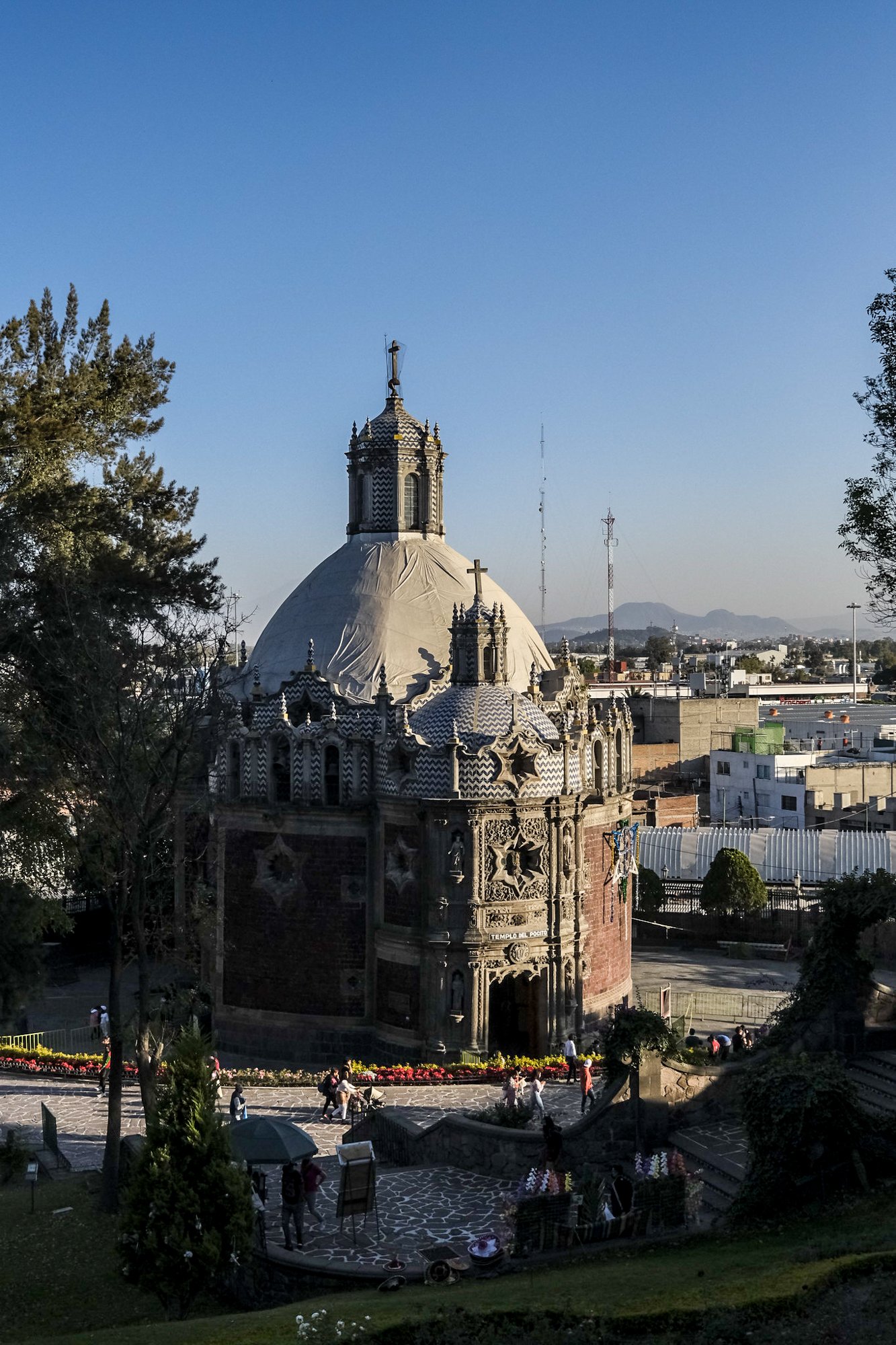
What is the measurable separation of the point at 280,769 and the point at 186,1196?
19.7m

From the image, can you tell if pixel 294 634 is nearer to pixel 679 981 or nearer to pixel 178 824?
pixel 178 824

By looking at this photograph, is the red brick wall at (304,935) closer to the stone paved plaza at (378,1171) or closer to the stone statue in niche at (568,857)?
the stone paved plaza at (378,1171)

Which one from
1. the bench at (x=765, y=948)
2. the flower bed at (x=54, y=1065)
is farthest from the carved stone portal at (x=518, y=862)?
the bench at (x=765, y=948)

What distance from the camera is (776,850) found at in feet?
175

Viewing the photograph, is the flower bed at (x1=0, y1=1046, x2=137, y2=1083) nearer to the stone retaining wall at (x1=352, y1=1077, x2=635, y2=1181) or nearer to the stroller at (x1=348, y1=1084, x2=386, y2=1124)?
the stroller at (x1=348, y1=1084, x2=386, y2=1124)

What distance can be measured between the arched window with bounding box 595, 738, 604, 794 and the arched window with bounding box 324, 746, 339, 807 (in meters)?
7.12

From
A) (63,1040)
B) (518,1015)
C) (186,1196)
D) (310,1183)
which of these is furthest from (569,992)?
(186,1196)

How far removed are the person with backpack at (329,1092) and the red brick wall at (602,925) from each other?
8.39 meters

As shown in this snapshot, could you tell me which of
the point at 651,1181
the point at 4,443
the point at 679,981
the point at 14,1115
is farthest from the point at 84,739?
the point at 679,981

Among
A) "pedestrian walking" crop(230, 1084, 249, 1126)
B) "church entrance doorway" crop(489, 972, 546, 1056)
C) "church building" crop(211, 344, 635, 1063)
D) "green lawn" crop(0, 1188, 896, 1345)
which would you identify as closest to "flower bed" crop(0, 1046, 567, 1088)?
"church entrance doorway" crop(489, 972, 546, 1056)

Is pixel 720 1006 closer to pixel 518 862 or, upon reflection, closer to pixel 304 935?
pixel 518 862

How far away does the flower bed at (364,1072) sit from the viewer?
30.8 metres

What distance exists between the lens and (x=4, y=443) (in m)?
28.1

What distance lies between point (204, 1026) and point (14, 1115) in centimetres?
833
